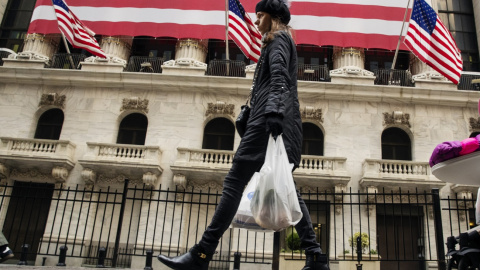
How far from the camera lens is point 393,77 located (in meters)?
20.2

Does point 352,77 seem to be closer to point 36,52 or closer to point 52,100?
point 52,100

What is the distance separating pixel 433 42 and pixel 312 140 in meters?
7.18

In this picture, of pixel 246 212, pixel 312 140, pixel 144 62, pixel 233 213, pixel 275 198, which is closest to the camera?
pixel 275 198

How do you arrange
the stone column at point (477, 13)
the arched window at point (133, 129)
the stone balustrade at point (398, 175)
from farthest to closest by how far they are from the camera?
1. the stone column at point (477, 13)
2. the arched window at point (133, 129)
3. the stone balustrade at point (398, 175)

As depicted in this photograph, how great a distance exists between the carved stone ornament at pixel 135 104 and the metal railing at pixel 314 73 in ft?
Answer: 25.8

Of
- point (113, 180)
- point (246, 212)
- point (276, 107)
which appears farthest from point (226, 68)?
point (276, 107)

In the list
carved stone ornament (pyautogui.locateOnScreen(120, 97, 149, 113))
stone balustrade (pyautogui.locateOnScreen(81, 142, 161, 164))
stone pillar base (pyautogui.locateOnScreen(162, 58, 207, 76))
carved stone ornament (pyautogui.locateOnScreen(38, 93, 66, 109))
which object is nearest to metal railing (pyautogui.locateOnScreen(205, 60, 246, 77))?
stone pillar base (pyautogui.locateOnScreen(162, 58, 207, 76))

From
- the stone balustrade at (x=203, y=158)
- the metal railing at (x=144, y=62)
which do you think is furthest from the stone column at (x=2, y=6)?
the stone balustrade at (x=203, y=158)

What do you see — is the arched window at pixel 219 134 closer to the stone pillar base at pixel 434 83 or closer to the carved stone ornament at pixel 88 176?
the carved stone ornament at pixel 88 176

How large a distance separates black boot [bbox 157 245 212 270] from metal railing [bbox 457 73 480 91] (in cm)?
2001

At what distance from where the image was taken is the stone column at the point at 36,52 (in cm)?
2033

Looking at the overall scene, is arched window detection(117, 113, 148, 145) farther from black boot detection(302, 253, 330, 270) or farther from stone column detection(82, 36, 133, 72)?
black boot detection(302, 253, 330, 270)

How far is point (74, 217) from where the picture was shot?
17344 millimetres

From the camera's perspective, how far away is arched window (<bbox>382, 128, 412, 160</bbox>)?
18.9 m
